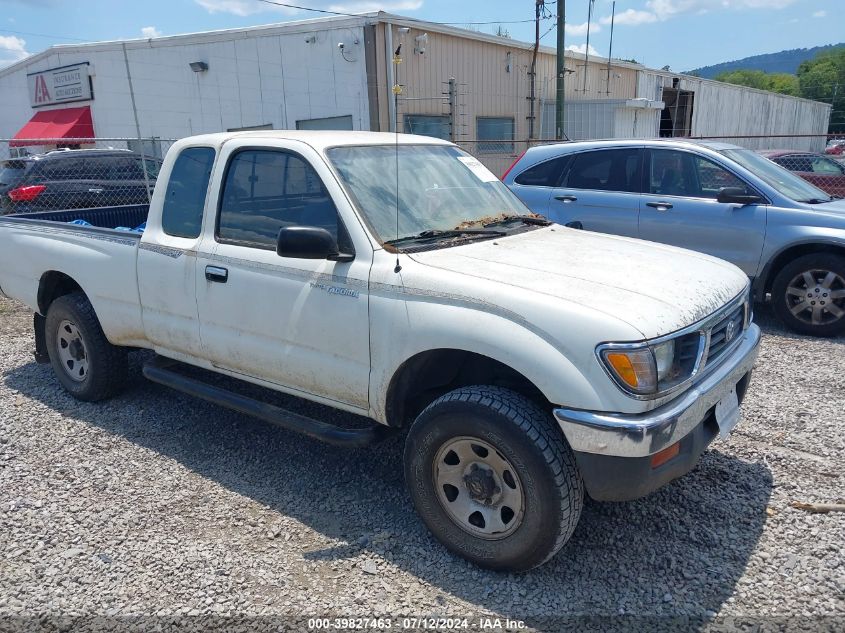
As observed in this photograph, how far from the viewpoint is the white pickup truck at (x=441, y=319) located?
273 cm

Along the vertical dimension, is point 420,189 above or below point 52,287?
above

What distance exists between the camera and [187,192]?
4.23 metres

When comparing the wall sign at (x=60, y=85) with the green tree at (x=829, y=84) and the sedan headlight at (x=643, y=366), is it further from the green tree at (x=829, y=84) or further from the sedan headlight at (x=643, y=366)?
the green tree at (x=829, y=84)

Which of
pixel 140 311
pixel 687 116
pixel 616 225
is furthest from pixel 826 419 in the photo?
pixel 687 116

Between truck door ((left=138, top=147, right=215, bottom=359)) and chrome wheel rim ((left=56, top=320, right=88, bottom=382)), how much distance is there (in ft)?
3.39

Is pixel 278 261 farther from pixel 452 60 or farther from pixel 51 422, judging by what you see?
pixel 452 60

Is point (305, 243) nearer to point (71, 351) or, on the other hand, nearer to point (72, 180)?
point (71, 351)

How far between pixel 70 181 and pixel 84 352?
28.5ft

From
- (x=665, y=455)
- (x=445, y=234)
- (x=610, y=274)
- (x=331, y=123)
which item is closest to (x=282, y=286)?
(x=445, y=234)

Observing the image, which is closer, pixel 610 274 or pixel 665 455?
pixel 665 455

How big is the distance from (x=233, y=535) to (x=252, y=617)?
2.14 feet

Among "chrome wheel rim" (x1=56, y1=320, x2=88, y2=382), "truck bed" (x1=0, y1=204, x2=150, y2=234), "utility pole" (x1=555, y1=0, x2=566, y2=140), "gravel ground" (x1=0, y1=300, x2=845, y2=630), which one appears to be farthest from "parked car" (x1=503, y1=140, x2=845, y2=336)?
"utility pole" (x1=555, y1=0, x2=566, y2=140)

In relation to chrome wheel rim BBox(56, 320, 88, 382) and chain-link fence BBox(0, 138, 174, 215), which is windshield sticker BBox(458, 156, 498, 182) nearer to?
chrome wheel rim BBox(56, 320, 88, 382)

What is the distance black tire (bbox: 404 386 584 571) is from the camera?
279cm
